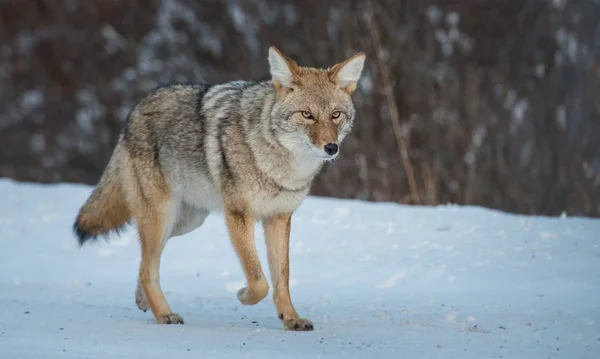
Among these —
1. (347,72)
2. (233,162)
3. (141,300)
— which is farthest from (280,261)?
(347,72)

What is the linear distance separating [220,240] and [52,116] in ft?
30.4

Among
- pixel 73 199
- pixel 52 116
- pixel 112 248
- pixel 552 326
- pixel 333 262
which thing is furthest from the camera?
pixel 52 116

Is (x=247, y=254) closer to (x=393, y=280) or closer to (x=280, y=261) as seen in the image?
(x=280, y=261)

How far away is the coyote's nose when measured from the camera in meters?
6.23

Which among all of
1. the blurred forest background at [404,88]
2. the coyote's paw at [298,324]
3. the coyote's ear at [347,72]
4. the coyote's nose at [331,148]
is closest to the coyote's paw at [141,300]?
the coyote's paw at [298,324]

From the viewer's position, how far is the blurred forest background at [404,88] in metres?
12.4

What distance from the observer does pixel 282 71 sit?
6664 millimetres

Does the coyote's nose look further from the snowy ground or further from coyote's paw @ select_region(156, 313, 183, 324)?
coyote's paw @ select_region(156, 313, 183, 324)

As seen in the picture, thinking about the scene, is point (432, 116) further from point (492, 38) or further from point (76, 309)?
point (76, 309)

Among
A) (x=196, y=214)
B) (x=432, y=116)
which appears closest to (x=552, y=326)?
(x=196, y=214)

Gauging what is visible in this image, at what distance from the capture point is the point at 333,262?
8.87m

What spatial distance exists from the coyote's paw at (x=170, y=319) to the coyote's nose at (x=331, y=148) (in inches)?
58.3

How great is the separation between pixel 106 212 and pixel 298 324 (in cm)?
191

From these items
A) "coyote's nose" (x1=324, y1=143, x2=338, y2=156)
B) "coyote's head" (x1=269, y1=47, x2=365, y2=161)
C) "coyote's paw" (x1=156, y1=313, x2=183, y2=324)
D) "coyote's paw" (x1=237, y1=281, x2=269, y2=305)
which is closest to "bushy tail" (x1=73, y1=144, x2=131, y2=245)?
"coyote's paw" (x1=156, y1=313, x2=183, y2=324)
